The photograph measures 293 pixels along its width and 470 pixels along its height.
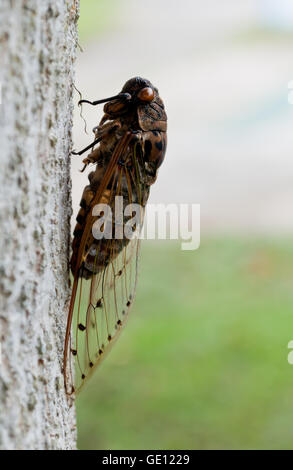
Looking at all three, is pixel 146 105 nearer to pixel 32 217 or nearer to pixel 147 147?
pixel 147 147

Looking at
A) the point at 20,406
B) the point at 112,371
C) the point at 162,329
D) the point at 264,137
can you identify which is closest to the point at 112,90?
the point at 264,137

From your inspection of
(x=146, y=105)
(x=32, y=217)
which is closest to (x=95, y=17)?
(x=146, y=105)

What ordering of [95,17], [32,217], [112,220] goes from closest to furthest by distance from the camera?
[32,217] → [112,220] → [95,17]

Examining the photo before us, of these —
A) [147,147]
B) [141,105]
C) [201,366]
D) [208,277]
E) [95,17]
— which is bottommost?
[201,366]

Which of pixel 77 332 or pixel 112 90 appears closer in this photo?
pixel 77 332

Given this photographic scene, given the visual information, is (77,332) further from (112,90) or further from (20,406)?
(112,90)

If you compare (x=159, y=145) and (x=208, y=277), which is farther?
(x=208, y=277)

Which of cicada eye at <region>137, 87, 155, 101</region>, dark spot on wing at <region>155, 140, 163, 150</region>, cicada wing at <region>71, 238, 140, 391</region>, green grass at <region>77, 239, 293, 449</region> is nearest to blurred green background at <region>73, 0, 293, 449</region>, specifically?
green grass at <region>77, 239, 293, 449</region>

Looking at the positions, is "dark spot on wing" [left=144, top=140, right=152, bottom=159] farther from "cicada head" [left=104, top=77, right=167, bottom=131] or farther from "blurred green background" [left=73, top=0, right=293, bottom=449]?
"blurred green background" [left=73, top=0, right=293, bottom=449]
